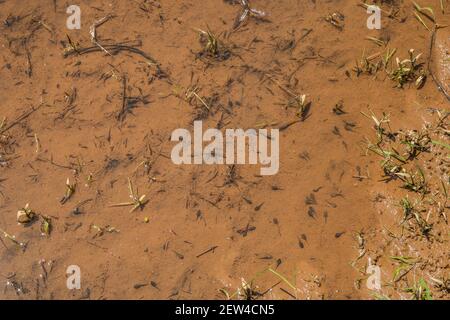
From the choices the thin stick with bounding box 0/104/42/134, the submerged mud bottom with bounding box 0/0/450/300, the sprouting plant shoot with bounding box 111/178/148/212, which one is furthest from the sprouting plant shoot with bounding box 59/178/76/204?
the thin stick with bounding box 0/104/42/134

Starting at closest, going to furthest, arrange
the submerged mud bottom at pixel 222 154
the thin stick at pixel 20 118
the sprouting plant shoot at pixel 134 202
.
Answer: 1. the submerged mud bottom at pixel 222 154
2. the sprouting plant shoot at pixel 134 202
3. the thin stick at pixel 20 118

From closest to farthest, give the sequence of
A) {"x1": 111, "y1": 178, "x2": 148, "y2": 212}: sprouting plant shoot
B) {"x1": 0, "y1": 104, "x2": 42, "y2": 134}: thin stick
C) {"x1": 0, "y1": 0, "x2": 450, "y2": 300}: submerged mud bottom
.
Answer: {"x1": 0, "y1": 0, "x2": 450, "y2": 300}: submerged mud bottom
{"x1": 111, "y1": 178, "x2": 148, "y2": 212}: sprouting plant shoot
{"x1": 0, "y1": 104, "x2": 42, "y2": 134}: thin stick

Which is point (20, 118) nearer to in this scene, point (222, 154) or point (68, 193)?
point (68, 193)

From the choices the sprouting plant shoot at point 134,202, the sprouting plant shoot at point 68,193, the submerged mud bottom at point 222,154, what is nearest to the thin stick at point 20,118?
the submerged mud bottom at point 222,154

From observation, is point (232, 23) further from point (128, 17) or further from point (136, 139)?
point (136, 139)

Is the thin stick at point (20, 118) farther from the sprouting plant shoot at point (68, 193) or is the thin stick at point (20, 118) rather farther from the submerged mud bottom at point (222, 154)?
the sprouting plant shoot at point (68, 193)

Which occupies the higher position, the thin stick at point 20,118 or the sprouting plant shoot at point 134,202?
the thin stick at point 20,118

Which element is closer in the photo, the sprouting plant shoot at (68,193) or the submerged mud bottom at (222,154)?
the submerged mud bottom at (222,154)

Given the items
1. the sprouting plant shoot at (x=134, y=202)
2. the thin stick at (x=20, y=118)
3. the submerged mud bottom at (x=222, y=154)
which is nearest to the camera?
the submerged mud bottom at (x=222, y=154)

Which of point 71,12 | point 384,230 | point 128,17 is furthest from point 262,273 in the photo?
point 71,12

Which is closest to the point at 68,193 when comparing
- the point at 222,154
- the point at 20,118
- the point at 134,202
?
the point at 134,202

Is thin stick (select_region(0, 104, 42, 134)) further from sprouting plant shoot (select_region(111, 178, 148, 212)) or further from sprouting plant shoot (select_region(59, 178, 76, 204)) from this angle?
sprouting plant shoot (select_region(111, 178, 148, 212))

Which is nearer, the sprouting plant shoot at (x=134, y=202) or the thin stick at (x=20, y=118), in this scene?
the sprouting plant shoot at (x=134, y=202)
